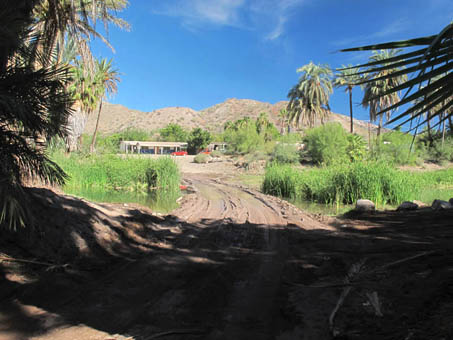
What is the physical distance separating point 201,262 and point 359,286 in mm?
2659

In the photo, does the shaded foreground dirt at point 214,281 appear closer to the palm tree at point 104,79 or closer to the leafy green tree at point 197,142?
the palm tree at point 104,79

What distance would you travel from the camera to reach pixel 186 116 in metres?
138

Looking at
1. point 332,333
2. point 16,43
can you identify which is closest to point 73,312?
point 332,333

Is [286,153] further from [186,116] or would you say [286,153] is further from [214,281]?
[186,116]

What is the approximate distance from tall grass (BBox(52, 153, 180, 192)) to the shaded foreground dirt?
11.8 m

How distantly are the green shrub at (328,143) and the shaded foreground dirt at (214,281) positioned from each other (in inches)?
1112

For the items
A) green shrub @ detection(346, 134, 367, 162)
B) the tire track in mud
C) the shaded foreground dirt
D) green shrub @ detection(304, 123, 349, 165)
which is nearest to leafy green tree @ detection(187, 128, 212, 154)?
green shrub @ detection(304, 123, 349, 165)

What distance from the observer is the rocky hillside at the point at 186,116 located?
420 ft

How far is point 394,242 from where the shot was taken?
6.61m

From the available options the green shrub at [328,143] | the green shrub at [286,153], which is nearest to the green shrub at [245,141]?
the green shrub at [286,153]

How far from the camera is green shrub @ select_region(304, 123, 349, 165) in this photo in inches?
1399

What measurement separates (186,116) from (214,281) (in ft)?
448

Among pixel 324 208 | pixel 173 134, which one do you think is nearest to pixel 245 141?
pixel 324 208

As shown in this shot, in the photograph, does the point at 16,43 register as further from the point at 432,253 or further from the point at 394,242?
the point at 394,242
